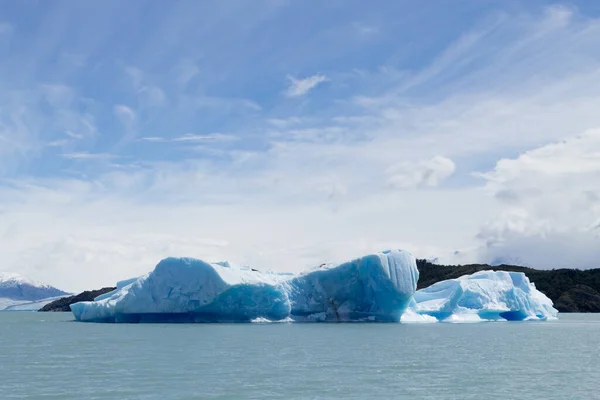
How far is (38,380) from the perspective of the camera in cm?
1300

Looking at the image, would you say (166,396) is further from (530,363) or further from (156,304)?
(156,304)

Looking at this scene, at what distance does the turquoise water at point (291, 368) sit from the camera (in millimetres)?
11961

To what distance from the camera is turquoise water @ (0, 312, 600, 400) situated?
39.2 ft

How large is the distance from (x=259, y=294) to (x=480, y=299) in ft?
62.6

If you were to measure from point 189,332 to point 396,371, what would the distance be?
44.4ft

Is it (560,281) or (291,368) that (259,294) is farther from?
(560,281)

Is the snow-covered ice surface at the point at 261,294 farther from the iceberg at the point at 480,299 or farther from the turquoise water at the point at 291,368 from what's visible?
the turquoise water at the point at 291,368

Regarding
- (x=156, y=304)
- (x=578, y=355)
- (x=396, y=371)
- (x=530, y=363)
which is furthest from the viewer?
(x=156, y=304)

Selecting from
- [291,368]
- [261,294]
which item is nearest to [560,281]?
[261,294]

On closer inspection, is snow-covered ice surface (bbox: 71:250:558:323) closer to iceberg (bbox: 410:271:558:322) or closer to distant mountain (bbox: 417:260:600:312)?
iceberg (bbox: 410:271:558:322)

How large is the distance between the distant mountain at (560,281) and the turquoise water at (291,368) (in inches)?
2664

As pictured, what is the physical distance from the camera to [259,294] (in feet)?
108

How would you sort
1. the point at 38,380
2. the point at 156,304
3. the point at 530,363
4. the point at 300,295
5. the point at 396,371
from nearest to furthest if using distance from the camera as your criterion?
the point at 38,380
the point at 396,371
the point at 530,363
the point at 156,304
the point at 300,295

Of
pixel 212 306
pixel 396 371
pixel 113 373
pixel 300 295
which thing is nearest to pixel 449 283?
pixel 300 295
